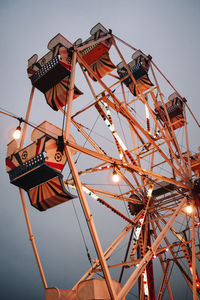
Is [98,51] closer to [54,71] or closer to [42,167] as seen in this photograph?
[54,71]

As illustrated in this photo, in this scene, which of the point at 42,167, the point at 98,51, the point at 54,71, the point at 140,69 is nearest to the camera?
the point at 42,167

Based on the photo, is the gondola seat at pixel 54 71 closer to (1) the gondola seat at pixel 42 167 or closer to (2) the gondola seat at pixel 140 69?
(1) the gondola seat at pixel 42 167

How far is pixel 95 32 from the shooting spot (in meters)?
10.5

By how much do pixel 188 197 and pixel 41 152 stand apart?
7.30m

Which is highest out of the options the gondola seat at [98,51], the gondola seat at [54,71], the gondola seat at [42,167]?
the gondola seat at [98,51]

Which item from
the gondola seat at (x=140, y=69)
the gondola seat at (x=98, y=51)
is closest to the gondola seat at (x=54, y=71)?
the gondola seat at (x=98, y=51)

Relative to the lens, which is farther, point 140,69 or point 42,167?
point 140,69

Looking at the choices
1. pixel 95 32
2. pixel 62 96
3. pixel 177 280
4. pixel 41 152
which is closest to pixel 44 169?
pixel 41 152

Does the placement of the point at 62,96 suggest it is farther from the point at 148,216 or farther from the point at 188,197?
the point at 148,216

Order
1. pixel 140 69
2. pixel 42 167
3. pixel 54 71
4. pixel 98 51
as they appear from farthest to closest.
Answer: pixel 140 69 < pixel 98 51 < pixel 54 71 < pixel 42 167

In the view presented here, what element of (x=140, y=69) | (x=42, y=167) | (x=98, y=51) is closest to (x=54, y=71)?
(x=42, y=167)

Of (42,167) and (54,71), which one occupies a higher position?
(54,71)

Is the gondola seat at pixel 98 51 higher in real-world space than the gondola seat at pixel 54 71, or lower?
higher

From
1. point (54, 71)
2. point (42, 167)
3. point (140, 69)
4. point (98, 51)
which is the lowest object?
point (42, 167)
